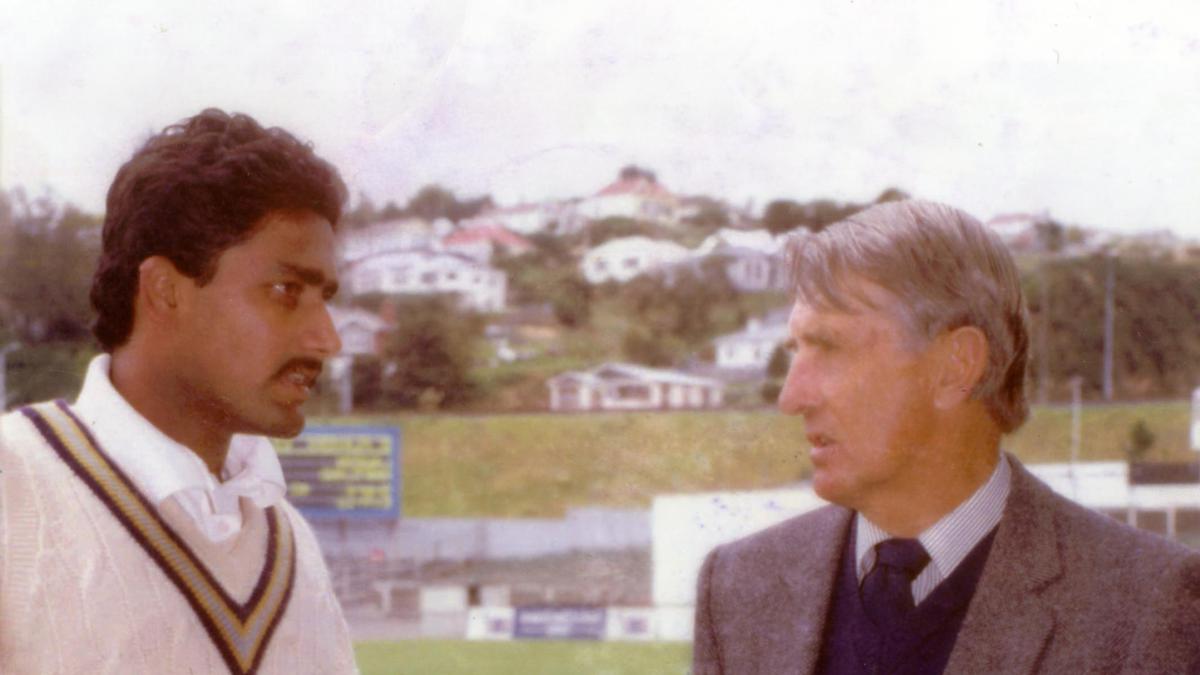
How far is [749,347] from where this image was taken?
20.3 feet

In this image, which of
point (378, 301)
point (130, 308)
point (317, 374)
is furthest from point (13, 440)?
point (378, 301)

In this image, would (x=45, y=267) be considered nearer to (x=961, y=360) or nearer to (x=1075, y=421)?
(x=961, y=360)

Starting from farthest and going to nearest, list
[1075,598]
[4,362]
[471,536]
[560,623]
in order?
[560,623], [471,536], [4,362], [1075,598]

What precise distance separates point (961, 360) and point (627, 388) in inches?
213

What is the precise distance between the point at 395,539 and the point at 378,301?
42.9ft

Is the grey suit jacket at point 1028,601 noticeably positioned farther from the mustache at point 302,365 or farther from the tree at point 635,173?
the tree at point 635,173

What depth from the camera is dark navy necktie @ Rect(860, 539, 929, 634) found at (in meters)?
1.54

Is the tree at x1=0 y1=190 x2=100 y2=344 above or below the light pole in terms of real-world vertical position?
above

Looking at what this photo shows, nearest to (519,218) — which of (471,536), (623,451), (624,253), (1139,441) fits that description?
(624,253)

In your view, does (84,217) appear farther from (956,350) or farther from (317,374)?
(956,350)

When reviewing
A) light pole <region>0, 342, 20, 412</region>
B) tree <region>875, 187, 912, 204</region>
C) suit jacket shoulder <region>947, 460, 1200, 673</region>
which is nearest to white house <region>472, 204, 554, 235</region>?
tree <region>875, 187, 912, 204</region>

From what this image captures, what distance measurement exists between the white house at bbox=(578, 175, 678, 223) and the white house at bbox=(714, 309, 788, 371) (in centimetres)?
145

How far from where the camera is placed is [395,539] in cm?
1645

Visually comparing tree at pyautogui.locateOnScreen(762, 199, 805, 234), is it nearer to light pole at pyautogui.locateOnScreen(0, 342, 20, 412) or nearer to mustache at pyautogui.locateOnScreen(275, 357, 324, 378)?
mustache at pyautogui.locateOnScreen(275, 357, 324, 378)
